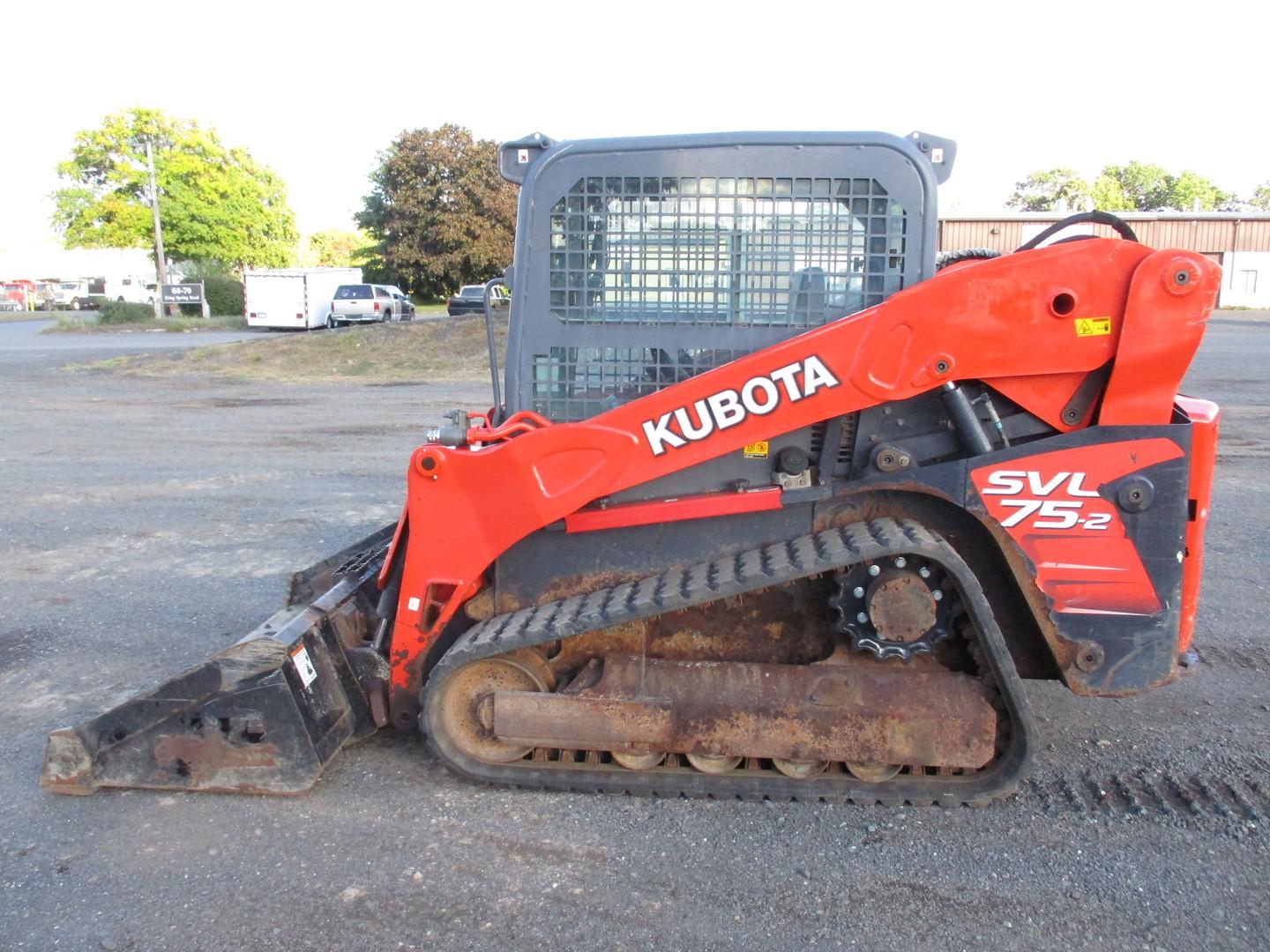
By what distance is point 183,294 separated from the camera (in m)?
45.6

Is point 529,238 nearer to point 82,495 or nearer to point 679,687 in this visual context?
point 679,687

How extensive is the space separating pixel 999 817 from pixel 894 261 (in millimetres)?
2030

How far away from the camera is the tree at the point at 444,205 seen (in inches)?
1853

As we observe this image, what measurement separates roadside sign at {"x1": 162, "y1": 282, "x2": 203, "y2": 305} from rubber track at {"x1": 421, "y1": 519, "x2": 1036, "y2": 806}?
46632 millimetres

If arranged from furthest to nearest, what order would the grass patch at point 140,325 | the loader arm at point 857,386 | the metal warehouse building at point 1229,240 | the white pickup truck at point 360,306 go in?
the metal warehouse building at point 1229,240, the grass patch at point 140,325, the white pickup truck at point 360,306, the loader arm at point 857,386

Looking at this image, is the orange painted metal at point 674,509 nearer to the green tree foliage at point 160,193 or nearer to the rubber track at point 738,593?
the rubber track at point 738,593

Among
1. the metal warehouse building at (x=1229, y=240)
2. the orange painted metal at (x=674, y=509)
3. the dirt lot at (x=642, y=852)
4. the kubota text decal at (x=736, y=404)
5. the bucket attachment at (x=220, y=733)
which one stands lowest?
the dirt lot at (x=642, y=852)

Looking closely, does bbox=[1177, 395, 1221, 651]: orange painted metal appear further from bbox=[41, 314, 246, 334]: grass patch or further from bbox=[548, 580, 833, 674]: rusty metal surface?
bbox=[41, 314, 246, 334]: grass patch

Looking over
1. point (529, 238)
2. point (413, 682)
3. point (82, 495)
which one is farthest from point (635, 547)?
point (82, 495)

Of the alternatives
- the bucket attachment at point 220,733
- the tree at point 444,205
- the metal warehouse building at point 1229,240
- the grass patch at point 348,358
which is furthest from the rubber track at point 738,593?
the tree at point 444,205

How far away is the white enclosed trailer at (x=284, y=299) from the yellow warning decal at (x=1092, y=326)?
3651 centimetres

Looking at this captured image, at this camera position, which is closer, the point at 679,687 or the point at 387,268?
the point at 679,687

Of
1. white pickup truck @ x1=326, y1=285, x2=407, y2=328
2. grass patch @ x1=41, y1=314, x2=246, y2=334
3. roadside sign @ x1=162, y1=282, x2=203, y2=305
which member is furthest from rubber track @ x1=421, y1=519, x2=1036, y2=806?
roadside sign @ x1=162, y1=282, x2=203, y2=305

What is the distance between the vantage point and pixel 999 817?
3.52m
